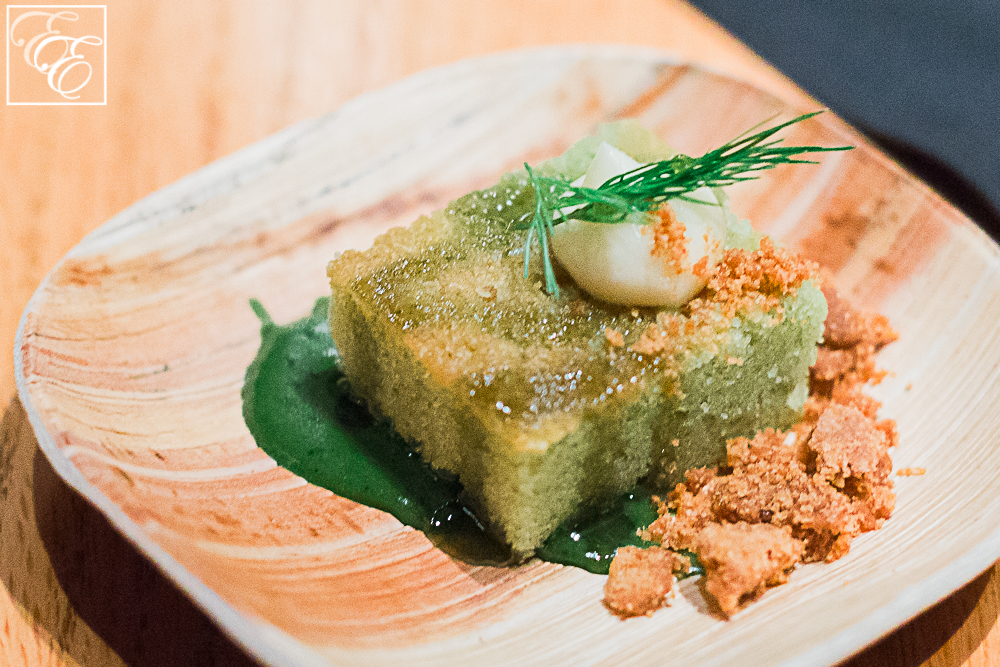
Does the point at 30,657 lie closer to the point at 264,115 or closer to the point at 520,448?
the point at 520,448

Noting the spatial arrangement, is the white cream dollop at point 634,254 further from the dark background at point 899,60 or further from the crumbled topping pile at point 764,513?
the dark background at point 899,60

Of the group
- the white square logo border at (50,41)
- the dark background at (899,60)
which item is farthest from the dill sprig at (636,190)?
the white square logo border at (50,41)

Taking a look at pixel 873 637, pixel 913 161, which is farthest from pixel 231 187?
pixel 913 161

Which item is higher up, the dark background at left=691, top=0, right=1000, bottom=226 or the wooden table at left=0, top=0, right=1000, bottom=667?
the dark background at left=691, top=0, right=1000, bottom=226

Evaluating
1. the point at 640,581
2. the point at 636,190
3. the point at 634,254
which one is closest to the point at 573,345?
the point at 634,254

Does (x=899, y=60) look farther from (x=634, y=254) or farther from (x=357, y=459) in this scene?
(x=357, y=459)

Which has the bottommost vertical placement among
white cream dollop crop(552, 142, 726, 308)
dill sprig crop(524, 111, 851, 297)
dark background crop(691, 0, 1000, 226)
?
white cream dollop crop(552, 142, 726, 308)

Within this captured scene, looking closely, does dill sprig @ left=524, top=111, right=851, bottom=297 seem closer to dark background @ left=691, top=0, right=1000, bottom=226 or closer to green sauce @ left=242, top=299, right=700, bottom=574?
green sauce @ left=242, top=299, right=700, bottom=574

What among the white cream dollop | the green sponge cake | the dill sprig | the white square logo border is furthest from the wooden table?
the dill sprig
